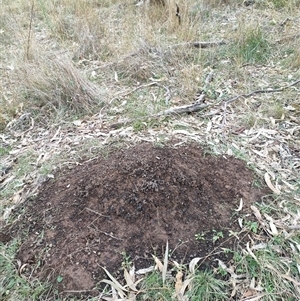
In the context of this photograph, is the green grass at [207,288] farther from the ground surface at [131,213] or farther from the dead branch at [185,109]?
the dead branch at [185,109]

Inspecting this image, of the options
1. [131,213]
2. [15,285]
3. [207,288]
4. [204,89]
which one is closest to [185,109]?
[204,89]

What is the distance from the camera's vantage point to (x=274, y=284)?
61.4 inches

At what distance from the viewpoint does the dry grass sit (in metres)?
2.04

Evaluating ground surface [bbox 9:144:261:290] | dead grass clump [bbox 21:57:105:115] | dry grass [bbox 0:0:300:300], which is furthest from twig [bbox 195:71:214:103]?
ground surface [bbox 9:144:261:290]

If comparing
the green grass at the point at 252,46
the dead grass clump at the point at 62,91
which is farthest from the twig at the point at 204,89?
the dead grass clump at the point at 62,91

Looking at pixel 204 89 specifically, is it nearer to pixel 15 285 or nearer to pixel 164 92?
pixel 164 92

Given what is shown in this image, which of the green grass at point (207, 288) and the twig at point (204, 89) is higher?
the green grass at point (207, 288)

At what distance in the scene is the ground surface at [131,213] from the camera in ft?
5.36

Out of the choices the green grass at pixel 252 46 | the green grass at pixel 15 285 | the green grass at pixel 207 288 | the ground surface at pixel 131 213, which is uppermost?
the ground surface at pixel 131 213

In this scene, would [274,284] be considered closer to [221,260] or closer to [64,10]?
[221,260]

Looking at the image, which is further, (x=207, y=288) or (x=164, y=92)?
(x=164, y=92)

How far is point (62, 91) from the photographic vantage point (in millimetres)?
2939

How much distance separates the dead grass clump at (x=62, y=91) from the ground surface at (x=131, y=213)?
99 cm

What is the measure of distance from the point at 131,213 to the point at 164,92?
5.12 feet
